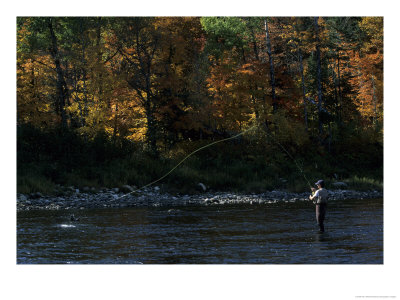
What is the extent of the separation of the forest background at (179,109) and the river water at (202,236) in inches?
285

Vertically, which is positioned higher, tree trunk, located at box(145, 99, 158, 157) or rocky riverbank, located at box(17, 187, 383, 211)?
tree trunk, located at box(145, 99, 158, 157)

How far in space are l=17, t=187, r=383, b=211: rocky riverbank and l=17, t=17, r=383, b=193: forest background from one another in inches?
43.6

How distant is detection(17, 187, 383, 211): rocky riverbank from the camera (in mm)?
21375

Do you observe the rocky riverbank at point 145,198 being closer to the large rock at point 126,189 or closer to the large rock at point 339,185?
the large rock at point 126,189

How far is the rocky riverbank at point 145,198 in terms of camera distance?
21.4 m

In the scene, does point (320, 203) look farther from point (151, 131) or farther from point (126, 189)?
point (151, 131)

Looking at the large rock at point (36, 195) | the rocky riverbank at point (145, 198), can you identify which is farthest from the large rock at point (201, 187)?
the large rock at point (36, 195)

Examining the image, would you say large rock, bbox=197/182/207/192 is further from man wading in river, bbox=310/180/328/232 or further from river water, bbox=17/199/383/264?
man wading in river, bbox=310/180/328/232

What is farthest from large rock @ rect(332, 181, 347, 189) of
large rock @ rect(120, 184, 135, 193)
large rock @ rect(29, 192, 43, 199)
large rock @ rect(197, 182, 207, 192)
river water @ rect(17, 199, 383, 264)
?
large rock @ rect(29, 192, 43, 199)

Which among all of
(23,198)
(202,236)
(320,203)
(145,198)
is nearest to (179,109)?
(145,198)

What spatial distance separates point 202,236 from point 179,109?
54.4 ft

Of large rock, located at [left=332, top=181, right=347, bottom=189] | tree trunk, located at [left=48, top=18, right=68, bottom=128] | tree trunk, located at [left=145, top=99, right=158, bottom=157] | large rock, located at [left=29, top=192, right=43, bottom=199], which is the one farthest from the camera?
tree trunk, located at [left=48, top=18, right=68, bottom=128]
